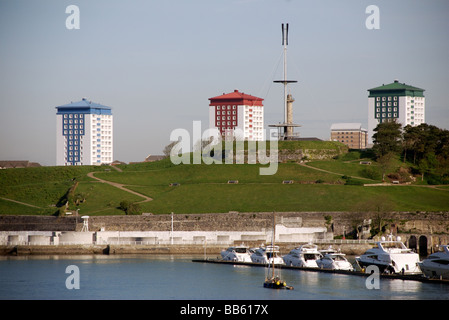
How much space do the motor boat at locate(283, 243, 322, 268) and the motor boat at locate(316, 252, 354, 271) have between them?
1183 mm

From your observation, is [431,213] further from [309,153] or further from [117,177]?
[117,177]

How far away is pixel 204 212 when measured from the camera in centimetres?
10962

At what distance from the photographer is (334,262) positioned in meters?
73.4

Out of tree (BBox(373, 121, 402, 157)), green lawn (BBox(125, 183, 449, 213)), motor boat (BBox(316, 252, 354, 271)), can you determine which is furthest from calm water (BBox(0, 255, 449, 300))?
tree (BBox(373, 121, 402, 157))

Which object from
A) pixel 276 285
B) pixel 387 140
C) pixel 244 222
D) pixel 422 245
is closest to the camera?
pixel 276 285

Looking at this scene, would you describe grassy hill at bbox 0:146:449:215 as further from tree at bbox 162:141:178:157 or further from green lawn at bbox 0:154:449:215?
tree at bbox 162:141:178:157

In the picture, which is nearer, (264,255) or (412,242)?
(264,255)

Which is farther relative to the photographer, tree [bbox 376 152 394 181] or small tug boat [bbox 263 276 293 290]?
tree [bbox 376 152 394 181]

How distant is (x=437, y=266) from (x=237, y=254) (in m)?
25.0

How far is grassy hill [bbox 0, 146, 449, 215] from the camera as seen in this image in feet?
366

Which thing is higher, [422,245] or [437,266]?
[437,266]

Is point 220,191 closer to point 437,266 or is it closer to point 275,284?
point 437,266

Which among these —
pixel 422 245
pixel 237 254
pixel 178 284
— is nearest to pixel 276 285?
pixel 178 284
